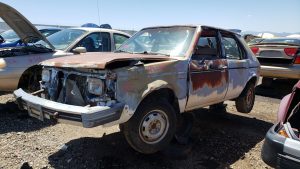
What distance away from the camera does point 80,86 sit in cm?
390

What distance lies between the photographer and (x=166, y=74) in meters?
4.07

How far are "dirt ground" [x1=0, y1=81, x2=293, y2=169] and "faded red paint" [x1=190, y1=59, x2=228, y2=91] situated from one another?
33.5 inches

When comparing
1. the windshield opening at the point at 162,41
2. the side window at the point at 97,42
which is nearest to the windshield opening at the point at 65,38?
the side window at the point at 97,42

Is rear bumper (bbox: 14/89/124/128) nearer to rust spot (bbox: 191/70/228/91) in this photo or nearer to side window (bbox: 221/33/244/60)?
rust spot (bbox: 191/70/228/91)

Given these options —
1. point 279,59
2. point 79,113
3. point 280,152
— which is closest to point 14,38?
point 79,113

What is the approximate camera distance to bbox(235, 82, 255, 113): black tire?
604 centimetres

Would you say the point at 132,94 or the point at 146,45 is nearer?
the point at 132,94

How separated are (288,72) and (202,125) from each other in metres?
3.50

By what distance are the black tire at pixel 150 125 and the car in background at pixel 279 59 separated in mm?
4865

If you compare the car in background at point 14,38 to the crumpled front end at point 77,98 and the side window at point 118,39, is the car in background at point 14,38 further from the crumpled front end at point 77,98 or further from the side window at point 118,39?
the crumpled front end at point 77,98

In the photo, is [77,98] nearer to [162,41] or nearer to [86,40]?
[162,41]

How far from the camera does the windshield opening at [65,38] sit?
6.53m

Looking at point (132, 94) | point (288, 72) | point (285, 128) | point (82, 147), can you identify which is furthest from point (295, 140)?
point (288, 72)

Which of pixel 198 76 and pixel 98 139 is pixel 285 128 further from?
pixel 98 139
